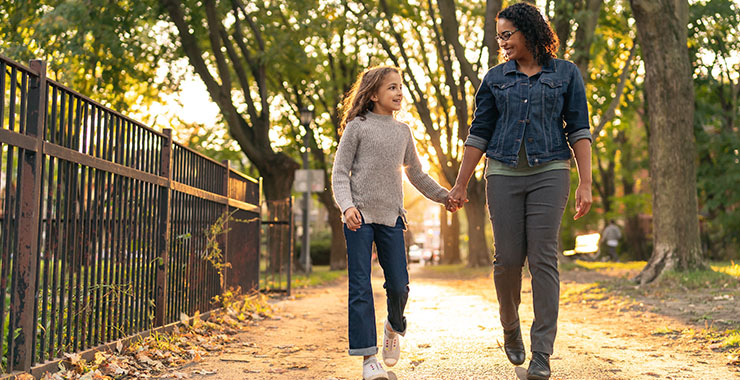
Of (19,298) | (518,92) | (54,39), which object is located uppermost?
(54,39)

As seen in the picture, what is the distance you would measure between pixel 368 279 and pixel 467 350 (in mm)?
1659

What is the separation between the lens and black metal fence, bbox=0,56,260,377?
13.0 feet

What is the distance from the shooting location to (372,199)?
4.54 m

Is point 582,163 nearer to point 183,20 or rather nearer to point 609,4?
point 183,20

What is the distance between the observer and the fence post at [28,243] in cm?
391

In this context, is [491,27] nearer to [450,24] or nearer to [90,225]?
[450,24]

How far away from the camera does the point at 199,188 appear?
740 centimetres

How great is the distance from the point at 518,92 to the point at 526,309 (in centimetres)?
587

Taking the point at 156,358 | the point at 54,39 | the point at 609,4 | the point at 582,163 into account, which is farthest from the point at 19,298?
the point at 609,4

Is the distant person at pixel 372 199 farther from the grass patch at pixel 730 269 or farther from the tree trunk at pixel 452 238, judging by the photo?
the tree trunk at pixel 452 238

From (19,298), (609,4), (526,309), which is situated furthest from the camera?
(609,4)

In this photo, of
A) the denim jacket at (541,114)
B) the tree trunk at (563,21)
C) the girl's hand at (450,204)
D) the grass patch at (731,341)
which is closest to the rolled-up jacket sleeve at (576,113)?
the denim jacket at (541,114)

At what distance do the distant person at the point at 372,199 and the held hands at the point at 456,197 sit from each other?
36 millimetres

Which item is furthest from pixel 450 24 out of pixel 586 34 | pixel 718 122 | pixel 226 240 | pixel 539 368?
pixel 718 122
